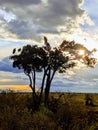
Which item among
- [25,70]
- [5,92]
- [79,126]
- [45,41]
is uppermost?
[45,41]

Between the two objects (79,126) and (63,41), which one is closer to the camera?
(79,126)

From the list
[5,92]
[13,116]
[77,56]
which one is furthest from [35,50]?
[13,116]

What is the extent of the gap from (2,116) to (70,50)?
25615 millimetres

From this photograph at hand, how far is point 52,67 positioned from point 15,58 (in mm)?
5513

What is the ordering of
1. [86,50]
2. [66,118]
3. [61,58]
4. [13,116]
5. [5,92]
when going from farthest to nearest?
[86,50], [61,58], [5,92], [66,118], [13,116]

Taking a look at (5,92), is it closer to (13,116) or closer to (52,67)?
(52,67)

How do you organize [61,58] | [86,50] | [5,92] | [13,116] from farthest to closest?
[86,50] < [61,58] < [5,92] < [13,116]

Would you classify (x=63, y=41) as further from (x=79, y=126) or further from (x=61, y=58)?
(x=79, y=126)

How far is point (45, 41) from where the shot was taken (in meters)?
48.7

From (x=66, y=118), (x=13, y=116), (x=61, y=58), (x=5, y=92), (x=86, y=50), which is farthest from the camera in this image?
(x=86, y=50)

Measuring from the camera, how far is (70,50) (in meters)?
49.8

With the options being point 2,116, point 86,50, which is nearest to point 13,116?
point 2,116

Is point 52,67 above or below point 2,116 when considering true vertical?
above

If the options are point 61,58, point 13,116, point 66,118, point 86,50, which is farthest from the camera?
point 86,50
